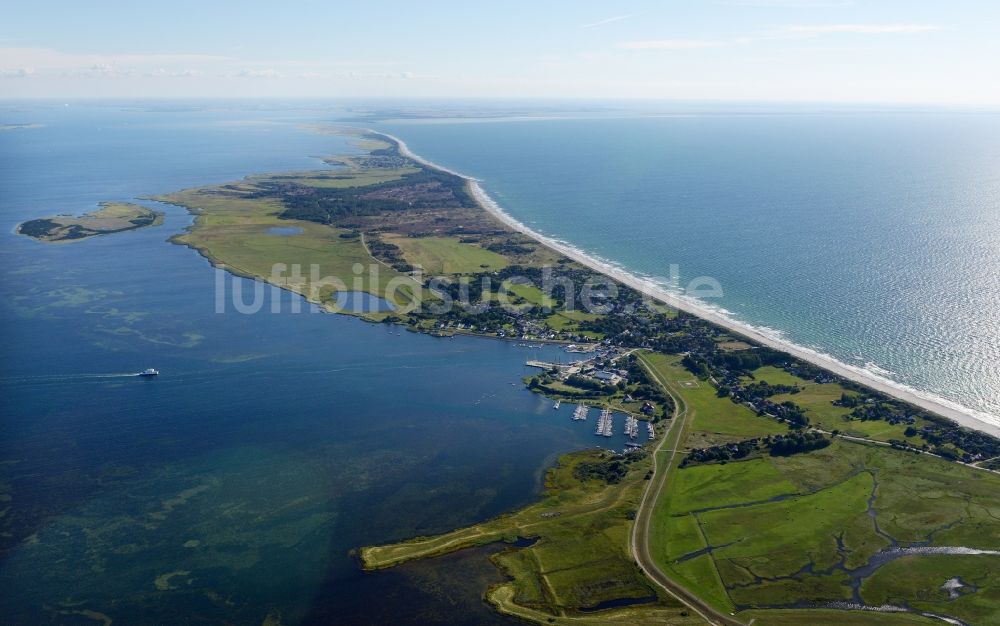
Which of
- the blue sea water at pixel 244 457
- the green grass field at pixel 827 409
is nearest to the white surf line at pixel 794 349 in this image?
the green grass field at pixel 827 409

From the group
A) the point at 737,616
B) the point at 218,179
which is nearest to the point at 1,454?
the point at 737,616

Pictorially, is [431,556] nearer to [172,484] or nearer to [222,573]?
[222,573]

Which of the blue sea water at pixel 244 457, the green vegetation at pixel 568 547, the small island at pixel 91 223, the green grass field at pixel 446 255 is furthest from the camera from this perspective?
the small island at pixel 91 223

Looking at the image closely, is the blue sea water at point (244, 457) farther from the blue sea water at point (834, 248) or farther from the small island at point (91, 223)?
the small island at point (91, 223)

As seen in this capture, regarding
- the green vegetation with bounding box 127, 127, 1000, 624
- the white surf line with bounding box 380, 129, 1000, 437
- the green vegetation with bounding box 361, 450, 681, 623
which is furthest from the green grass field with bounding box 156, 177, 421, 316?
the green vegetation with bounding box 361, 450, 681, 623

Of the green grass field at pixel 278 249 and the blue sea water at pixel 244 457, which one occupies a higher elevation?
the green grass field at pixel 278 249

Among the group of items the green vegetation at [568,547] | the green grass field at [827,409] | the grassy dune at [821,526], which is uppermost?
the green grass field at [827,409]

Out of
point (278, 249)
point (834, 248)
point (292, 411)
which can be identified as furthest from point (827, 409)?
point (278, 249)

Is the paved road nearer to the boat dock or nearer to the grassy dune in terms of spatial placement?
the grassy dune
